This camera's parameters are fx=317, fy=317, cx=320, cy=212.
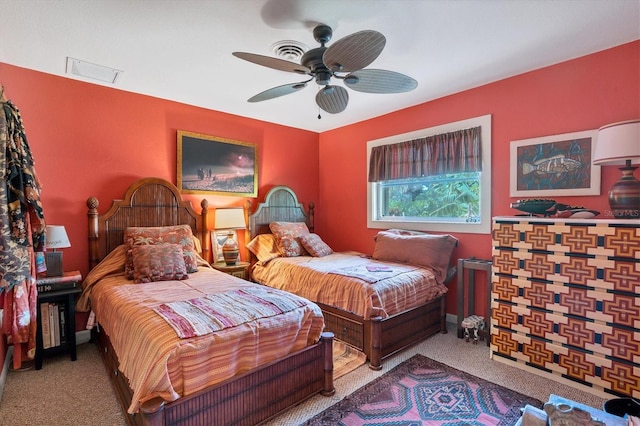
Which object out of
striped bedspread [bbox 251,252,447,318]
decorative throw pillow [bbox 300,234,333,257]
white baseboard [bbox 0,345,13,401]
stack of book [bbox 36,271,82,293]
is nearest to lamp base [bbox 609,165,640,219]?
striped bedspread [bbox 251,252,447,318]

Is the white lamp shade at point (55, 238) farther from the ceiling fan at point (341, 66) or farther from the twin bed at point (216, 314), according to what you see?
the ceiling fan at point (341, 66)

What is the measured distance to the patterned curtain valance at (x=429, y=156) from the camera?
3.32 meters

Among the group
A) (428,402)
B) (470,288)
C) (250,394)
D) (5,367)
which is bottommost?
(428,402)

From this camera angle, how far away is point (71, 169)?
Result: 9.93 ft

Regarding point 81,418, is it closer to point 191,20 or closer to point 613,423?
point 191,20

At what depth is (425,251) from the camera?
11.1 ft

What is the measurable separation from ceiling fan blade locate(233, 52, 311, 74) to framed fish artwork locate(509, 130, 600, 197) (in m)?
2.18

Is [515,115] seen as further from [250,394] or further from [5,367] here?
[5,367]

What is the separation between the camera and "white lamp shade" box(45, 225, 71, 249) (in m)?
2.54

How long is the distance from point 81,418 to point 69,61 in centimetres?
270

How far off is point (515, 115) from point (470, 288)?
175cm

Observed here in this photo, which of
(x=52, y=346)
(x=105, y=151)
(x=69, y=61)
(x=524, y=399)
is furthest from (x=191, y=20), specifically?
(x=524, y=399)

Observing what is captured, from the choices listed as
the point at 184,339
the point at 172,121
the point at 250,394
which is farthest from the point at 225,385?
the point at 172,121

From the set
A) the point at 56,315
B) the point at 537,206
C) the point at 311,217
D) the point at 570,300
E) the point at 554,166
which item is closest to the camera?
the point at 570,300
